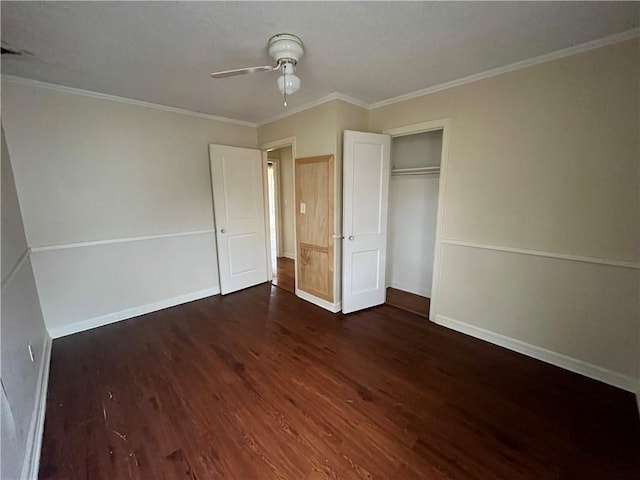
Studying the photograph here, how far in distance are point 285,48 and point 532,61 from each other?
1858 mm

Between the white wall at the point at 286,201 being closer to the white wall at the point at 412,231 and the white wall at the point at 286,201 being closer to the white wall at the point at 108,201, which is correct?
the white wall at the point at 108,201

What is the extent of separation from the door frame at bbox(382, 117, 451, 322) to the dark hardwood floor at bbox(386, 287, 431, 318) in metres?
0.28

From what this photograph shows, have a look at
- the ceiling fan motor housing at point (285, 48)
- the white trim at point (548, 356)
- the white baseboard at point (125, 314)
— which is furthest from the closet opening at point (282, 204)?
the ceiling fan motor housing at point (285, 48)

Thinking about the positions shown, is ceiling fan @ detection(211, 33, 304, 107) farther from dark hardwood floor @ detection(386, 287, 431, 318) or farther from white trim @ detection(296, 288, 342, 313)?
dark hardwood floor @ detection(386, 287, 431, 318)

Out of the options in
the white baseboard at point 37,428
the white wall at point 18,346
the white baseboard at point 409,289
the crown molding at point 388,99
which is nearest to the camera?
the white wall at point 18,346

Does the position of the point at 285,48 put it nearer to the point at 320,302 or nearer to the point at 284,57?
the point at 284,57

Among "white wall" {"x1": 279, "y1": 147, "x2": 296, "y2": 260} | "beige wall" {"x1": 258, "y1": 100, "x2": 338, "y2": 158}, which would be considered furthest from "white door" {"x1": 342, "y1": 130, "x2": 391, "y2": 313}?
"white wall" {"x1": 279, "y1": 147, "x2": 296, "y2": 260}

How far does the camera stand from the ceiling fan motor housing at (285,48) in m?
1.73

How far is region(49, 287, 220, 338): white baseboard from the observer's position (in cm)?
270

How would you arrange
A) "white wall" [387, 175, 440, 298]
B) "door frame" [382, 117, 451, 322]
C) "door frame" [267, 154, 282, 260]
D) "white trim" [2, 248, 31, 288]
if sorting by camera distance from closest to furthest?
1. "white trim" [2, 248, 31, 288]
2. "door frame" [382, 117, 451, 322]
3. "white wall" [387, 175, 440, 298]
4. "door frame" [267, 154, 282, 260]

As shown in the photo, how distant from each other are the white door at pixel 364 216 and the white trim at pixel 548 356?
0.86 m

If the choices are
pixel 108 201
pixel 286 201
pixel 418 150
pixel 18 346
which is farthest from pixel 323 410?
pixel 286 201

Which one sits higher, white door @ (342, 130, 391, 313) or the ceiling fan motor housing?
the ceiling fan motor housing

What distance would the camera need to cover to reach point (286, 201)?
556 cm
